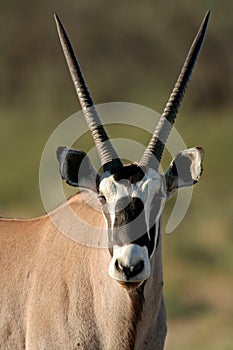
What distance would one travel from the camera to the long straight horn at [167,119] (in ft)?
34.0

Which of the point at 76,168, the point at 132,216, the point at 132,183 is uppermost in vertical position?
the point at 76,168

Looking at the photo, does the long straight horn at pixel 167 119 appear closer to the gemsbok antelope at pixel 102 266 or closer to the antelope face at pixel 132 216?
the gemsbok antelope at pixel 102 266

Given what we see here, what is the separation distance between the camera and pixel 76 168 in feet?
34.5

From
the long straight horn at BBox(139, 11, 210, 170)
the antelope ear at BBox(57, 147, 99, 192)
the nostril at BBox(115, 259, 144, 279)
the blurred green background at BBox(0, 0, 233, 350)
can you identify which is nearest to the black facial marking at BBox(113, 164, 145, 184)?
the long straight horn at BBox(139, 11, 210, 170)

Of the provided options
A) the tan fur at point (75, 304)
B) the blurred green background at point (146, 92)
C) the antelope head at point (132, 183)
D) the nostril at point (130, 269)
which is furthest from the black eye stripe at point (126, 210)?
the blurred green background at point (146, 92)

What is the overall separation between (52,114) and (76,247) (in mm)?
34012

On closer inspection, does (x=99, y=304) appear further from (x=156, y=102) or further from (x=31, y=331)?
(x=156, y=102)

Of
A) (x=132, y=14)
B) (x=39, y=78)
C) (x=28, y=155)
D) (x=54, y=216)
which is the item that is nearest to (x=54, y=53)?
(x=39, y=78)

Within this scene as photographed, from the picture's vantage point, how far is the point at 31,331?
411 inches

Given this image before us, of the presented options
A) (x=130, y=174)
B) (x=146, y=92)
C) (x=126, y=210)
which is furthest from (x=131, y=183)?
(x=146, y=92)

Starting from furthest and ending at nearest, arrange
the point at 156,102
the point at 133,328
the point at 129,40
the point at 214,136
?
1. the point at 129,40
2. the point at 156,102
3. the point at 214,136
4. the point at 133,328

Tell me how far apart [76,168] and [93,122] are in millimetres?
535

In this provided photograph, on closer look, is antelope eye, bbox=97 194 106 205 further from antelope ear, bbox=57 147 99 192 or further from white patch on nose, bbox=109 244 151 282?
white patch on nose, bbox=109 244 151 282

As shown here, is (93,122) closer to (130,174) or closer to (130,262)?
(130,174)
